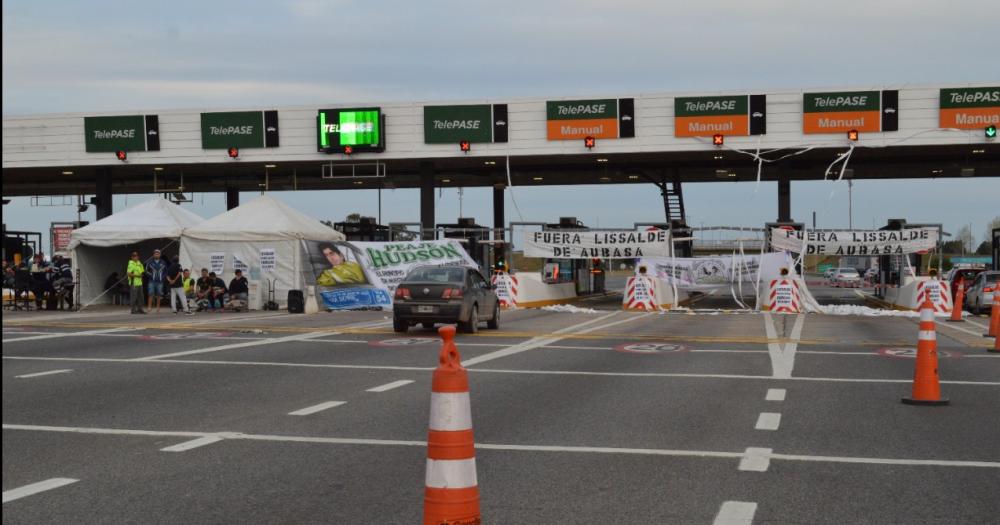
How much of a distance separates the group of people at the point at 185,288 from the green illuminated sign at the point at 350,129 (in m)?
8.69

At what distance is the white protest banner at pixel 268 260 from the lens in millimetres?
31781

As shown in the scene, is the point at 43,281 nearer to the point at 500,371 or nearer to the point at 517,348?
the point at 517,348

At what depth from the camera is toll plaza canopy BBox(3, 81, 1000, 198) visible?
3522 centimetres

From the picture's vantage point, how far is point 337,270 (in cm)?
3216

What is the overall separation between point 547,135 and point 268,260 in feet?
37.0

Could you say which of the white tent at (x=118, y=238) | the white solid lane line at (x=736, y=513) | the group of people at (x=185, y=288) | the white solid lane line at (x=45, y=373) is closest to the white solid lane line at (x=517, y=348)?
the white solid lane line at (x=45, y=373)

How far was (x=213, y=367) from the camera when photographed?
1470 cm

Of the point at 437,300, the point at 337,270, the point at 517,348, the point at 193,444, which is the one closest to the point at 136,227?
the point at 337,270

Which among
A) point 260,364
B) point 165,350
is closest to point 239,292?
point 165,350

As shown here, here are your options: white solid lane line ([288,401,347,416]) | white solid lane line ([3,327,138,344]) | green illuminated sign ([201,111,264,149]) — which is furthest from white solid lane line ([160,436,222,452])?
green illuminated sign ([201,111,264,149])

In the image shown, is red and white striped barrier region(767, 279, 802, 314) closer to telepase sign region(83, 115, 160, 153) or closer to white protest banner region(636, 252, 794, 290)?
Result: white protest banner region(636, 252, 794, 290)

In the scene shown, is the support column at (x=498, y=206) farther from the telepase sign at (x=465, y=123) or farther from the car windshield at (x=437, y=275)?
the car windshield at (x=437, y=275)

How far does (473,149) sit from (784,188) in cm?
1172

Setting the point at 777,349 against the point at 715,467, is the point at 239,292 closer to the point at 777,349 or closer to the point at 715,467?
the point at 777,349
